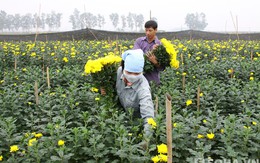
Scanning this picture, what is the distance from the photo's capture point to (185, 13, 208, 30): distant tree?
11820 centimetres

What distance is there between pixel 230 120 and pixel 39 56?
5.92 meters

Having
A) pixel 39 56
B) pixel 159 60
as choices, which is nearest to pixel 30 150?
pixel 159 60

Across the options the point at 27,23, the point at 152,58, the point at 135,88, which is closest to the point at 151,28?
the point at 152,58

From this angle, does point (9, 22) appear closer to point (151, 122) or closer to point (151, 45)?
point (151, 45)

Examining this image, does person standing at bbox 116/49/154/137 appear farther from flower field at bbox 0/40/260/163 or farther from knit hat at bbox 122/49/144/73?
flower field at bbox 0/40/260/163

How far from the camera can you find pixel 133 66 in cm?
263

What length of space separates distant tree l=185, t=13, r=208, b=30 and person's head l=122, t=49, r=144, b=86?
119 m

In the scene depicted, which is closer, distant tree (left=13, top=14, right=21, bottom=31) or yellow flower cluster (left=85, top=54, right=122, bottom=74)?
Result: yellow flower cluster (left=85, top=54, right=122, bottom=74)

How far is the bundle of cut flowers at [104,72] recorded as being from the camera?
2928mm

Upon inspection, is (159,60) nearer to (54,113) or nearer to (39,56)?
(54,113)

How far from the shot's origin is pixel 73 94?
3.69 meters

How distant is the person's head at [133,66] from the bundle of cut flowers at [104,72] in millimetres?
301

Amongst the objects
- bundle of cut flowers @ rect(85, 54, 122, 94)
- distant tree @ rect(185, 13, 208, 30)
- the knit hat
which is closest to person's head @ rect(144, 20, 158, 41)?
bundle of cut flowers @ rect(85, 54, 122, 94)

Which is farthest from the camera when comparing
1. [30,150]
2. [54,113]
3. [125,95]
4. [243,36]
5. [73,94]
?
[243,36]
